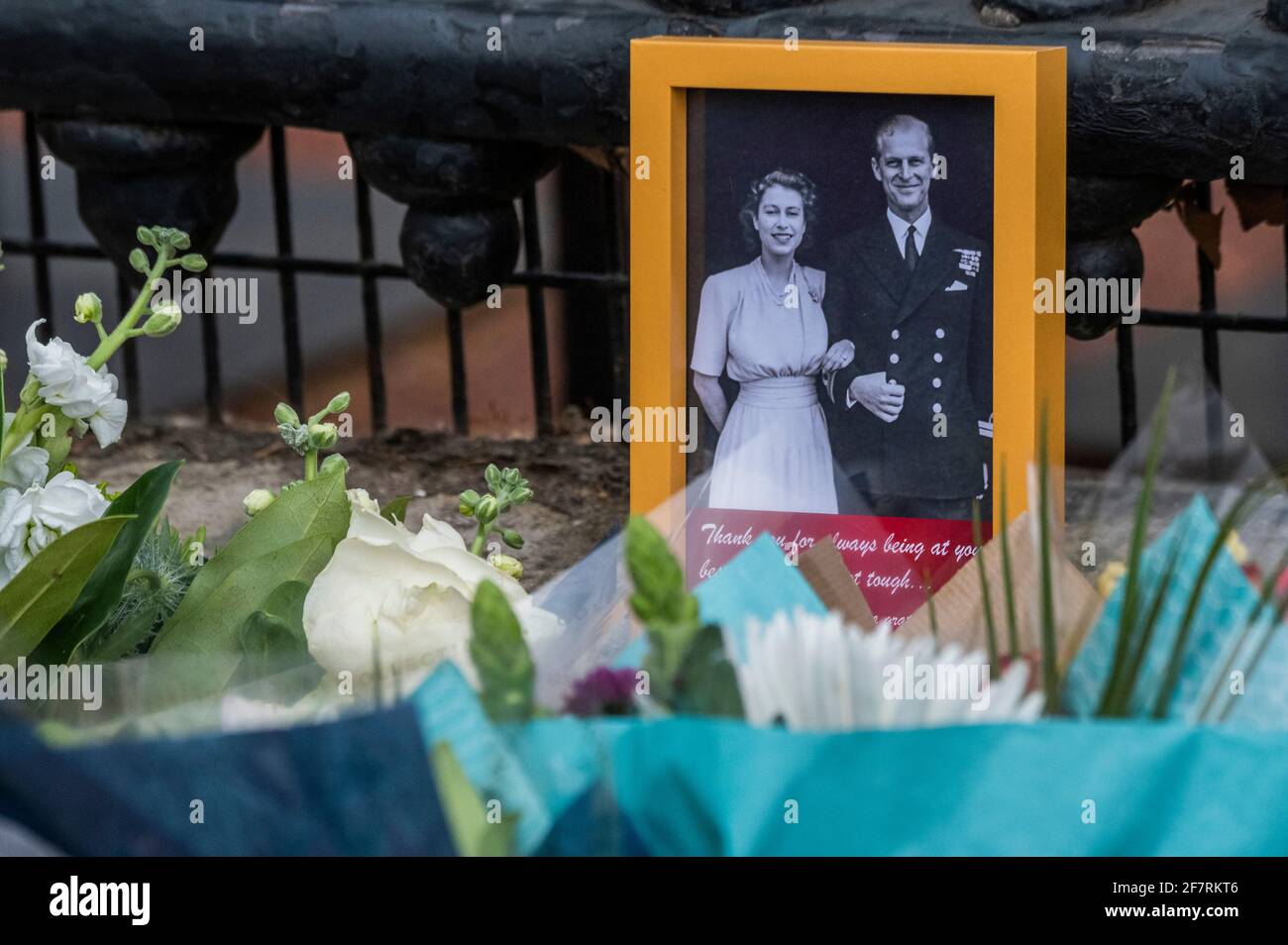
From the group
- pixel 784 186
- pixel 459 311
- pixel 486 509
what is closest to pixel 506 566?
pixel 486 509

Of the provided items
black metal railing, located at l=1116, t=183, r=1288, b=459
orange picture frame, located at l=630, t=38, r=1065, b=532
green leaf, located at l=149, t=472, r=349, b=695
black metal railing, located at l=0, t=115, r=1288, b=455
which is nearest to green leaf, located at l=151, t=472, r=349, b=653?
green leaf, located at l=149, t=472, r=349, b=695

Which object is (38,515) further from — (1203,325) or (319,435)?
(1203,325)

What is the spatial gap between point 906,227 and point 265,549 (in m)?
0.52

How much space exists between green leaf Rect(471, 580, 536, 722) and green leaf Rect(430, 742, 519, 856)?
0.03m

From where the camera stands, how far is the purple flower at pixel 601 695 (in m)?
0.68

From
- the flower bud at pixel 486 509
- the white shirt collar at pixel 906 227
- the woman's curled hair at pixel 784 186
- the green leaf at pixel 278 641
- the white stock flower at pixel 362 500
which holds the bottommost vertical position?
the green leaf at pixel 278 641

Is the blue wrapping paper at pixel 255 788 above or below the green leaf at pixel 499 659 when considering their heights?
below

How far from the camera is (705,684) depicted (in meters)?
0.66

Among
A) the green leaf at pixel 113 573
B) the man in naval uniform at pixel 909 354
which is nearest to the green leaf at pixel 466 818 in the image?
the green leaf at pixel 113 573

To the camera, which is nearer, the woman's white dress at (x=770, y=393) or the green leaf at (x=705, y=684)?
the green leaf at (x=705, y=684)

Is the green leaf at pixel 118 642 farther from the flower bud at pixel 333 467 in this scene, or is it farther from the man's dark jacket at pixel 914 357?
the man's dark jacket at pixel 914 357


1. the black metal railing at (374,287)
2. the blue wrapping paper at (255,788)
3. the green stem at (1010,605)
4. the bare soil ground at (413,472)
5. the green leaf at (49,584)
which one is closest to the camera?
the blue wrapping paper at (255,788)

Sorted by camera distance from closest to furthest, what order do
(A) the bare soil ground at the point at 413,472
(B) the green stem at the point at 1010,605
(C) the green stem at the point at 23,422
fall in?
1. (B) the green stem at the point at 1010,605
2. (C) the green stem at the point at 23,422
3. (A) the bare soil ground at the point at 413,472
